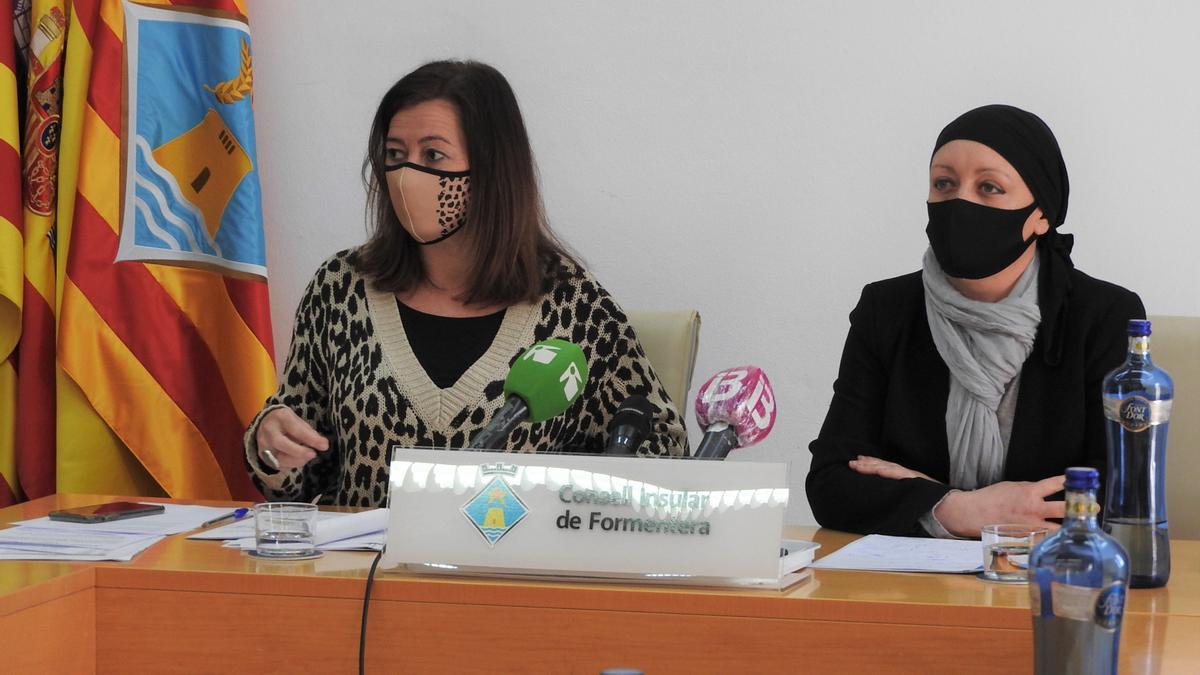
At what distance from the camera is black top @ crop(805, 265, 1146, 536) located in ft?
5.33

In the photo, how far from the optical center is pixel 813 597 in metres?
1.13

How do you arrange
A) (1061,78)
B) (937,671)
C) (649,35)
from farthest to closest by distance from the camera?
(649,35) < (1061,78) < (937,671)

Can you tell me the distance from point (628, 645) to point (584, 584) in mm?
69

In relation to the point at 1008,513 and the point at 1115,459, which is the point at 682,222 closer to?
the point at 1008,513

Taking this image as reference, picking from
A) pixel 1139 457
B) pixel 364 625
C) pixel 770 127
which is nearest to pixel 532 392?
pixel 364 625

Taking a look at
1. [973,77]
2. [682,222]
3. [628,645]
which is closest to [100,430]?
[682,222]

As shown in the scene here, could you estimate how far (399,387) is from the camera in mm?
1884

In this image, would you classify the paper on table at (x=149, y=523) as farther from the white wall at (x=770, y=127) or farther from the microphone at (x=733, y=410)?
the white wall at (x=770, y=127)

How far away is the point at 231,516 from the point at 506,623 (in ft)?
1.98

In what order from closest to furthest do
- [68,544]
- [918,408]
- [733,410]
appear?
1. [733,410]
2. [68,544]
3. [918,408]

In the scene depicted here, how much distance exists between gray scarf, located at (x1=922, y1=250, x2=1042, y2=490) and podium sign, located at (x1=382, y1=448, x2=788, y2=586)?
630 mm

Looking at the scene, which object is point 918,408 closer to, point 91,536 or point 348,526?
point 348,526

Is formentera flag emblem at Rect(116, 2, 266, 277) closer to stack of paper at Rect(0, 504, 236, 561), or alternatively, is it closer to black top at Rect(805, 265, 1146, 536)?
stack of paper at Rect(0, 504, 236, 561)

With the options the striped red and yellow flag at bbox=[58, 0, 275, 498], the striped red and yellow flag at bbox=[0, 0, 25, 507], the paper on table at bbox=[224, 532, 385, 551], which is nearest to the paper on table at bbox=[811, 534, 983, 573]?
the paper on table at bbox=[224, 532, 385, 551]
